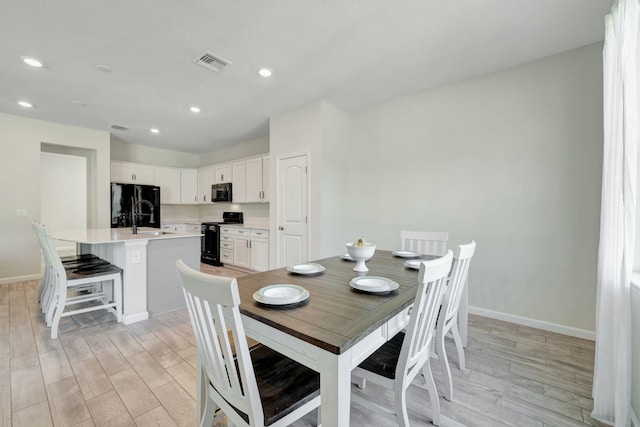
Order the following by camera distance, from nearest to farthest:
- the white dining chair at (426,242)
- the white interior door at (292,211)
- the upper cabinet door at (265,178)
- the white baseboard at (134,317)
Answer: the white dining chair at (426,242) → the white baseboard at (134,317) → the white interior door at (292,211) → the upper cabinet door at (265,178)

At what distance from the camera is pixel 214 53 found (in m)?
2.55

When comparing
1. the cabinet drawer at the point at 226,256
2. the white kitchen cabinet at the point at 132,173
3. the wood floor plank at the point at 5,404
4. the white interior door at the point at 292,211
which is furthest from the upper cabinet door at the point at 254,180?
the wood floor plank at the point at 5,404

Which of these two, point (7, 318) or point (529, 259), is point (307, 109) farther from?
point (7, 318)

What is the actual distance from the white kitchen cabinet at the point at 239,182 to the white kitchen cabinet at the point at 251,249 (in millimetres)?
721

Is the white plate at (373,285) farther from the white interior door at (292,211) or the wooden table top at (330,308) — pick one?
the white interior door at (292,211)

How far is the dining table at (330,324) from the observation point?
34.1 inches

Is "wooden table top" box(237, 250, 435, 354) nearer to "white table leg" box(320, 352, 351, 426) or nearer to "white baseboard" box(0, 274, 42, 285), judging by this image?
"white table leg" box(320, 352, 351, 426)

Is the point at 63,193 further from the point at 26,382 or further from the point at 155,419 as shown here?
the point at 155,419

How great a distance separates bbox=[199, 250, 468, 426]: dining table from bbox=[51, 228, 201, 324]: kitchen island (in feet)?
6.31

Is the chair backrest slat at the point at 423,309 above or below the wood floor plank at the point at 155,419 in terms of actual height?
above

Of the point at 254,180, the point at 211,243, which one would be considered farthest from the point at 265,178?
the point at 211,243

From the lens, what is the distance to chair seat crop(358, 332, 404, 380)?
1.24 meters

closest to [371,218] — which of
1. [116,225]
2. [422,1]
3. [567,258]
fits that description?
[567,258]

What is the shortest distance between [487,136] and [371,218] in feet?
5.70
